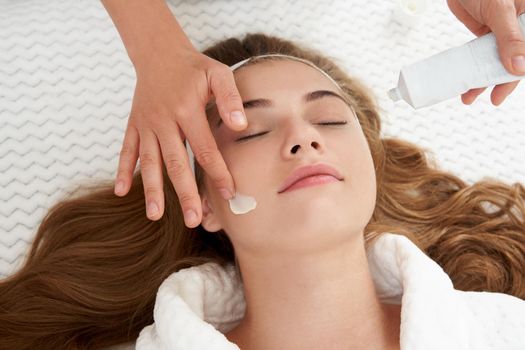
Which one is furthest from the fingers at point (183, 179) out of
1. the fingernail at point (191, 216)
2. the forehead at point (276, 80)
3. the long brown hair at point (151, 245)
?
the long brown hair at point (151, 245)

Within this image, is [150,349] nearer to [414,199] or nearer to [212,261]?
[212,261]

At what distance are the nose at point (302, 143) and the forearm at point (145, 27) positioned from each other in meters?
0.26

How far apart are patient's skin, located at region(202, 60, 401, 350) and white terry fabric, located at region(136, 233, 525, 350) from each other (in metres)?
0.09

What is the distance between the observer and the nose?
1.21m

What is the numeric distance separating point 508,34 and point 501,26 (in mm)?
26

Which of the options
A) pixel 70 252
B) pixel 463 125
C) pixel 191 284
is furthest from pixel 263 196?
pixel 463 125

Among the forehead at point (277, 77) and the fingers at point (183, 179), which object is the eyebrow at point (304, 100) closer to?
the forehead at point (277, 77)

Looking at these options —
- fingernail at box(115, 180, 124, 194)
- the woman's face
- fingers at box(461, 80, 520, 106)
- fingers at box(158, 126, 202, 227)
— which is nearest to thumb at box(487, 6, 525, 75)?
fingers at box(461, 80, 520, 106)

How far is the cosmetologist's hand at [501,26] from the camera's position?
1103 mm

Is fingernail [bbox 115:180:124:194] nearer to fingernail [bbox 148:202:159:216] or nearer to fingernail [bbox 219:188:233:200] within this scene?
fingernail [bbox 148:202:159:216]

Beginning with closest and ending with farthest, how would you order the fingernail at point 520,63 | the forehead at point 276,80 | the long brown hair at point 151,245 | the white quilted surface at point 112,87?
the fingernail at point 520,63
the forehead at point 276,80
the long brown hair at point 151,245
the white quilted surface at point 112,87

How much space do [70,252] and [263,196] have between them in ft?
2.03

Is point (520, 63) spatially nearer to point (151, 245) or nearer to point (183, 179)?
point (183, 179)

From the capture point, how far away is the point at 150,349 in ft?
4.34
